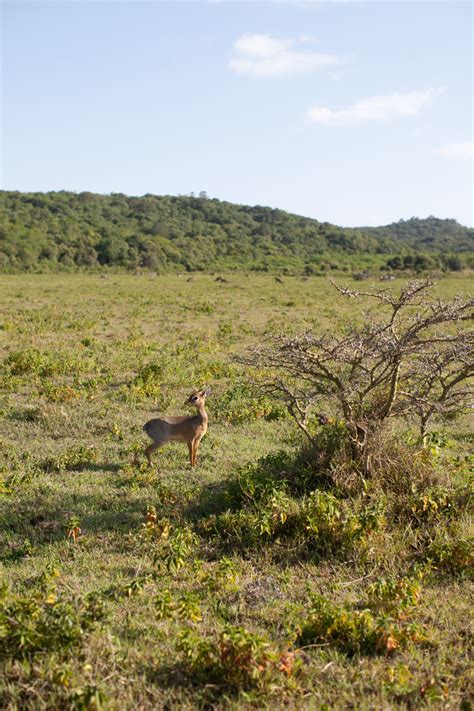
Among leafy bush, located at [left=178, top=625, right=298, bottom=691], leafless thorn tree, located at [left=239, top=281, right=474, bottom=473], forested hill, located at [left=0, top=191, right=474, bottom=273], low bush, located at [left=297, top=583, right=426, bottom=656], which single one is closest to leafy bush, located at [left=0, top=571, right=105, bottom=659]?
leafy bush, located at [left=178, top=625, right=298, bottom=691]

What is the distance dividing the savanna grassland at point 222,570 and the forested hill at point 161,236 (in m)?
54.4

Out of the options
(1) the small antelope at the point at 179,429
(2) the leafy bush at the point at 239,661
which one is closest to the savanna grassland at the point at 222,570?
(2) the leafy bush at the point at 239,661

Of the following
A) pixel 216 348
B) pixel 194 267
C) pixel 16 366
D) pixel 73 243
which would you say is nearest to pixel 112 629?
pixel 16 366

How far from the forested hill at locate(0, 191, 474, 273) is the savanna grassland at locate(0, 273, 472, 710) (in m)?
54.4

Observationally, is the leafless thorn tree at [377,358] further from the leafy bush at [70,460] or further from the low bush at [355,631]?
the leafy bush at [70,460]

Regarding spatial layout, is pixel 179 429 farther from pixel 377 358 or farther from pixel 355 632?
pixel 355 632

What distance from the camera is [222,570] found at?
4.61 metres

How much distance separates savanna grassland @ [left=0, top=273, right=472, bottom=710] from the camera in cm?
357

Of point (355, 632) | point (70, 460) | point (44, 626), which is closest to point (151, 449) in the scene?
point (70, 460)

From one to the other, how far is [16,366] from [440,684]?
35.5ft

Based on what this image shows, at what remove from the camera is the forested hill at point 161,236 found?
227ft

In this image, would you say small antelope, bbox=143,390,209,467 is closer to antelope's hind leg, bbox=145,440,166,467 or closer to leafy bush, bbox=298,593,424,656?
antelope's hind leg, bbox=145,440,166,467

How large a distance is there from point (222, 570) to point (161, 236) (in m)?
87.1

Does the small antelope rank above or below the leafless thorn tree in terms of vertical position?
below
